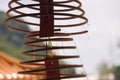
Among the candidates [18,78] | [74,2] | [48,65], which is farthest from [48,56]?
[18,78]

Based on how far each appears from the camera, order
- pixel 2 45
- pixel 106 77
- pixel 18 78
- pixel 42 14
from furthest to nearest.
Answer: pixel 106 77 < pixel 2 45 < pixel 18 78 < pixel 42 14

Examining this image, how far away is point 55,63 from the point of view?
24.0 inches

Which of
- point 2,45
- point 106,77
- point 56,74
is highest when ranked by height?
point 2,45

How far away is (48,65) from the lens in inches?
23.6

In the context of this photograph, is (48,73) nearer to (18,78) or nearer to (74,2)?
(74,2)

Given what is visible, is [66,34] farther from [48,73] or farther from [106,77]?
[106,77]

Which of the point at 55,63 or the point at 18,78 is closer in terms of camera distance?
the point at 55,63

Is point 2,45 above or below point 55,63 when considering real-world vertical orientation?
above

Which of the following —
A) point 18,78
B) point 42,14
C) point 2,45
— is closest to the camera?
point 42,14

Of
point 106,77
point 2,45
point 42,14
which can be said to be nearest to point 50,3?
point 42,14

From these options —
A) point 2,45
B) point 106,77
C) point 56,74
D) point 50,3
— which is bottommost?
point 56,74

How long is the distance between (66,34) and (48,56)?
0.06 m

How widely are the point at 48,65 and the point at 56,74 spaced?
0.02 metres

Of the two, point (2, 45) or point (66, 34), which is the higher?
point (2, 45)
